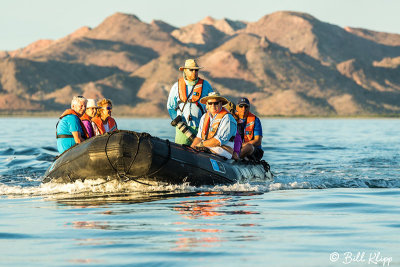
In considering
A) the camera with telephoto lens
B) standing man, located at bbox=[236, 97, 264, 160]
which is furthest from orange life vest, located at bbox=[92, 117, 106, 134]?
standing man, located at bbox=[236, 97, 264, 160]

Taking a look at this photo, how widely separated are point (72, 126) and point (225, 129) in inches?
124

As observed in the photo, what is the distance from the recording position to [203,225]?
31.3ft

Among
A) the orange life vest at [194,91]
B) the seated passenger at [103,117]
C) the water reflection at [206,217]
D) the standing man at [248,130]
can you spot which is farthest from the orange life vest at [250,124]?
Answer: the water reflection at [206,217]

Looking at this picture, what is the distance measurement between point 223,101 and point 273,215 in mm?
4081

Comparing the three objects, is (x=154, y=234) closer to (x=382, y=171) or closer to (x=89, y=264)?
(x=89, y=264)

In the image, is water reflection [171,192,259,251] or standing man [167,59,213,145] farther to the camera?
standing man [167,59,213,145]

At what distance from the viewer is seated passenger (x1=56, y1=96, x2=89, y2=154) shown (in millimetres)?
14227

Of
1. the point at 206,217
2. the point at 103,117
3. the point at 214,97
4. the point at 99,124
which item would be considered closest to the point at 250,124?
the point at 214,97

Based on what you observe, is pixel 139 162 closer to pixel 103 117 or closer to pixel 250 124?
pixel 103 117

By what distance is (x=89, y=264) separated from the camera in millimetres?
7168

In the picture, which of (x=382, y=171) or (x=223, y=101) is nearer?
(x=223, y=101)

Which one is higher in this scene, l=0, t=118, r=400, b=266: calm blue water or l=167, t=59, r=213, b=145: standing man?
l=167, t=59, r=213, b=145: standing man

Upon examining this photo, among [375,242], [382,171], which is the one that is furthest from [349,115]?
[375,242]

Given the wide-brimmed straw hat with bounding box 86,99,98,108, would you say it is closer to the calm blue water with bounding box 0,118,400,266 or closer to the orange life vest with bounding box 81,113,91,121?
the orange life vest with bounding box 81,113,91,121
